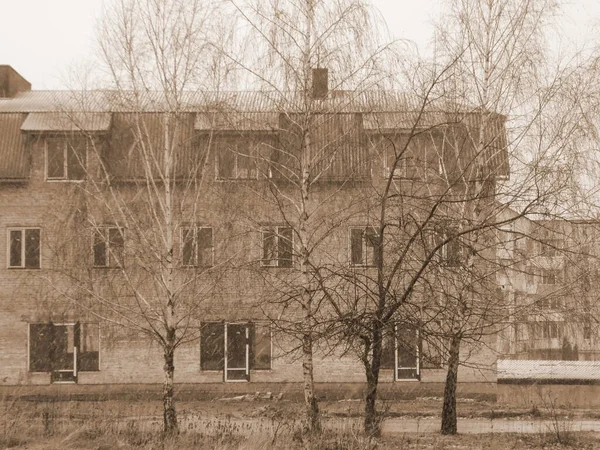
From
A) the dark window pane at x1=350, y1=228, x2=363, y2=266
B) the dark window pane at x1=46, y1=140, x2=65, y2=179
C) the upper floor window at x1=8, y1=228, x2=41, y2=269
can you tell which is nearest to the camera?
the dark window pane at x1=350, y1=228, x2=363, y2=266

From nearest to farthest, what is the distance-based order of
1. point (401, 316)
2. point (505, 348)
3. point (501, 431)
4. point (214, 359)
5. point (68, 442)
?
1. point (401, 316)
2. point (68, 442)
3. point (501, 431)
4. point (214, 359)
5. point (505, 348)

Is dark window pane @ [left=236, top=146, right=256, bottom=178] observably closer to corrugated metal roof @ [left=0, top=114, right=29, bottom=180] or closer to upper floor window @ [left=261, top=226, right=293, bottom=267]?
upper floor window @ [left=261, top=226, right=293, bottom=267]

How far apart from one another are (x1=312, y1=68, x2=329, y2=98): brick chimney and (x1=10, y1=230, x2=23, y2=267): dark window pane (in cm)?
1333

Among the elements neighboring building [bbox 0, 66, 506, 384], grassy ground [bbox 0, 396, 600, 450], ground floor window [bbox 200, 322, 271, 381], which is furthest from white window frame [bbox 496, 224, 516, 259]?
ground floor window [bbox 200, 322, 271, 381]

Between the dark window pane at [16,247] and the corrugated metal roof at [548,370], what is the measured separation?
1587 centimetres

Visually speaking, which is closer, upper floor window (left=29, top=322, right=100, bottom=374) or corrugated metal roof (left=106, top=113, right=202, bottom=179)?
corrugated metal roof (left=106, top=113, right=202, bottom=179)

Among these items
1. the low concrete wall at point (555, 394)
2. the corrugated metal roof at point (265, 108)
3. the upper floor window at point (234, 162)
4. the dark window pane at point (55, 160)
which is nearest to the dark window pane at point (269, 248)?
the upper floor window at point (234, 162)

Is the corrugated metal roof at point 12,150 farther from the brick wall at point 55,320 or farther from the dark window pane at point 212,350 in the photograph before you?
the dark window pane at point 212,350

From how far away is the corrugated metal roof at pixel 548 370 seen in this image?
28.5m

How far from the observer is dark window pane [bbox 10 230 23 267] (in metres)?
24.8

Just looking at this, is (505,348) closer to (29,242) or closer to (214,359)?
A: (214,359)

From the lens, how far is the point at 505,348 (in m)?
38.2

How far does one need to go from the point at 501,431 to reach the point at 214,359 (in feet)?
30.8

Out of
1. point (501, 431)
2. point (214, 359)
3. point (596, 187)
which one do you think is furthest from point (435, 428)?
point (214, 359)
